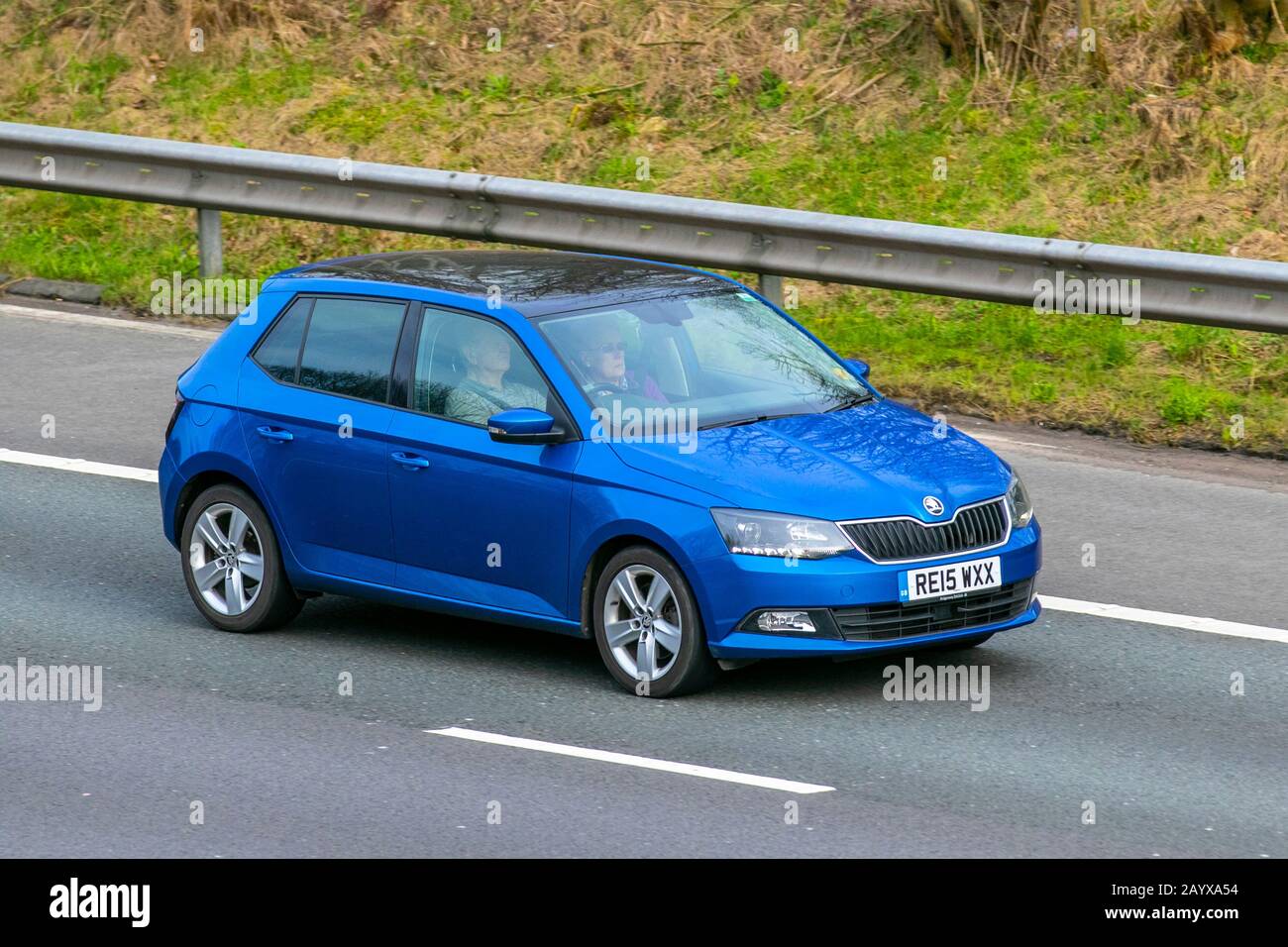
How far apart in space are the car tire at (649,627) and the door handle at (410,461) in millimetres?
975

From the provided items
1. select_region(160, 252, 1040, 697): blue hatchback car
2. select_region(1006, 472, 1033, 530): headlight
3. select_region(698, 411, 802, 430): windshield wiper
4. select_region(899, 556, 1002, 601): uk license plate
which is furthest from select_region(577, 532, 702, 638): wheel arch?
select_region(1006, 472, 1033, 530): headlight

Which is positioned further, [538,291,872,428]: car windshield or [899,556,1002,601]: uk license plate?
[538,291,872,428]: car windshield

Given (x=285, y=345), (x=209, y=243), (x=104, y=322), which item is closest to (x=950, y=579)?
(x=285, y=345)

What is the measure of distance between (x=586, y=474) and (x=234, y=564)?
212cm

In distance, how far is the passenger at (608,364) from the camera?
9.06 m

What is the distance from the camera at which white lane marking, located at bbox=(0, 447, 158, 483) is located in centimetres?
1247

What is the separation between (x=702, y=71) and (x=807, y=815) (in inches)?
481

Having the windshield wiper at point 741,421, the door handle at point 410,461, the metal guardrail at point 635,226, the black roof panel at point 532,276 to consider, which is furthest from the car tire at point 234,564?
the metal guardrail at point 635,226

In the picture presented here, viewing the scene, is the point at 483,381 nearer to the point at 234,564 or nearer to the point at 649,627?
the point at 649,627

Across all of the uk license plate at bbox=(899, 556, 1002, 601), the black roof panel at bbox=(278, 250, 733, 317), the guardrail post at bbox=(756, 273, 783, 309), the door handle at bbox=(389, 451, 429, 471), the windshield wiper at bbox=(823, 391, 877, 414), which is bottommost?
the uk license plate at bbox=(899, 556, 1002, 601)

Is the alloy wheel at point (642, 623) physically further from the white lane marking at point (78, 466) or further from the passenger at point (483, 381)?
the white lane marking at point (78, 466)

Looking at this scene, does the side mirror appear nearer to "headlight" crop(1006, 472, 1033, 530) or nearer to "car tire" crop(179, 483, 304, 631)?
"car tire" crop(179, 483, 304, 631)

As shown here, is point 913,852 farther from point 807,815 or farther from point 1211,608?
point 1211,608

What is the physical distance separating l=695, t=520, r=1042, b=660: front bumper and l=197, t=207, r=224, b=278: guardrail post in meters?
9.04
